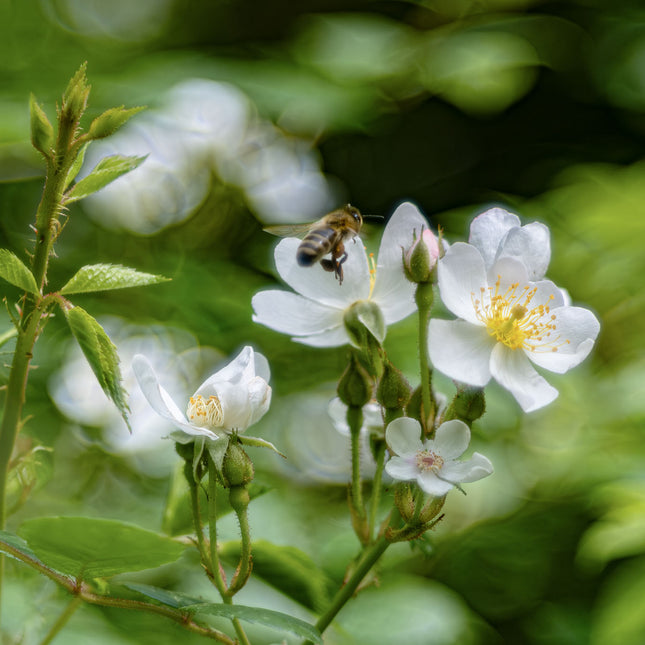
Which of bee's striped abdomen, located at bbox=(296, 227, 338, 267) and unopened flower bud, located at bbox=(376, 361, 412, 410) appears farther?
bee's striped abdomen, located at bbox=(296, 227, 338, 267)

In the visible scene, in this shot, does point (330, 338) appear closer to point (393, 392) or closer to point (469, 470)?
point (393, 392)

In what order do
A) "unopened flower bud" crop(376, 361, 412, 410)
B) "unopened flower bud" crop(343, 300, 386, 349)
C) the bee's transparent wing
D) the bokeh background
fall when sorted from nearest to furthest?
"unopened flower bud" crop(376, 361, 412, 410) → "unopened flower bud" crop(343, 300, 386, 349) → the bee's transparent wing → the bokeh background

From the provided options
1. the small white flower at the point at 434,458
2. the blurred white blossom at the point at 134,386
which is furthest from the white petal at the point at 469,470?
the blurred white blossom at the point at 134,386

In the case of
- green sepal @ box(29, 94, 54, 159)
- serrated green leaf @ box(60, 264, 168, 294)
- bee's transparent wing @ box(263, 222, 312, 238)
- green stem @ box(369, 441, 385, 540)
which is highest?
green sepal @ box(29, 94, 54, 159)

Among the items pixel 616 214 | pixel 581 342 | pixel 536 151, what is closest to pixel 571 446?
pixel 616 214

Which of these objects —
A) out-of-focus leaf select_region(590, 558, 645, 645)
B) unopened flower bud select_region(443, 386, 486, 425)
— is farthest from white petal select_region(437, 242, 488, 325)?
out-of-focus leaf select_region(590, 558, 645, 645)

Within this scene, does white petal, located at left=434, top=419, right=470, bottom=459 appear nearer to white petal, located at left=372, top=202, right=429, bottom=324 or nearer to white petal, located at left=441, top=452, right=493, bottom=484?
white petal, located at left=441, top=452, right=493, bottom=484

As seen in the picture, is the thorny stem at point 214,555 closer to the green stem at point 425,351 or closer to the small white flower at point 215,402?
the small white flower at point 215,402

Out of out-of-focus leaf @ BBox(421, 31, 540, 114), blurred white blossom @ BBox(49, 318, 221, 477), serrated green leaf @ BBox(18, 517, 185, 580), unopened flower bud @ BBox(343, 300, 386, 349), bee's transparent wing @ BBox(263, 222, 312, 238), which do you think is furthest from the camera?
out-of-focus leaf @ BBox(421, 31, 540, 114)
